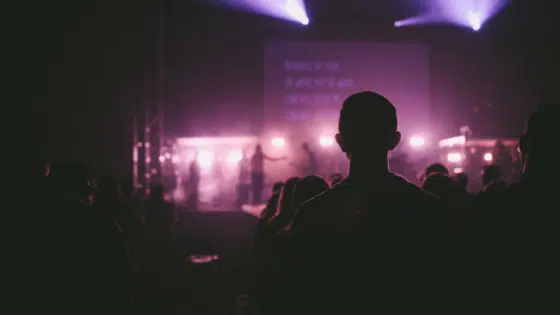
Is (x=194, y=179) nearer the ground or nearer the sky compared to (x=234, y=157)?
nearer the ground

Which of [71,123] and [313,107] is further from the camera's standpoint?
[313,107]

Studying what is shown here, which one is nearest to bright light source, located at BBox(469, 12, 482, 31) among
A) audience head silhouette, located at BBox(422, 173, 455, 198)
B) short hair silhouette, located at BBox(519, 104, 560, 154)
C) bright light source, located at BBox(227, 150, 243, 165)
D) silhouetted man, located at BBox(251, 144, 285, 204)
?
silhouetted man, located at BBox(251, 144, 285, 204)

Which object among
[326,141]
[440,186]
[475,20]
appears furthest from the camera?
[326,141]

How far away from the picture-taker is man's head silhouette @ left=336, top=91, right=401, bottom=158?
1665 millimetres

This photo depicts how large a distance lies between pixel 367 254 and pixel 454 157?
51.3 feet

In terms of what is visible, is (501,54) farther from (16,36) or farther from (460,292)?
(460,292)

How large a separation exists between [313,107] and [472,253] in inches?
558

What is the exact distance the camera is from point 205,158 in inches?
683

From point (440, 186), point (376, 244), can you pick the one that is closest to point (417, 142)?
point (440, 186)

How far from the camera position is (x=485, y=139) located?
16.2 metres

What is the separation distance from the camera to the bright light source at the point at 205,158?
56.7ft

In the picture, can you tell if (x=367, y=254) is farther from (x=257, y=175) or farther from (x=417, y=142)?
(x=417, y=142)

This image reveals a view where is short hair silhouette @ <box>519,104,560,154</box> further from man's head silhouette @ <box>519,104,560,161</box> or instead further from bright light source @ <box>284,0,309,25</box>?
bright light source @ <box>284,0,309,25</box>

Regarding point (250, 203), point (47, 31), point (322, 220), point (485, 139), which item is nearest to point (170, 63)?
point (250, 203)
